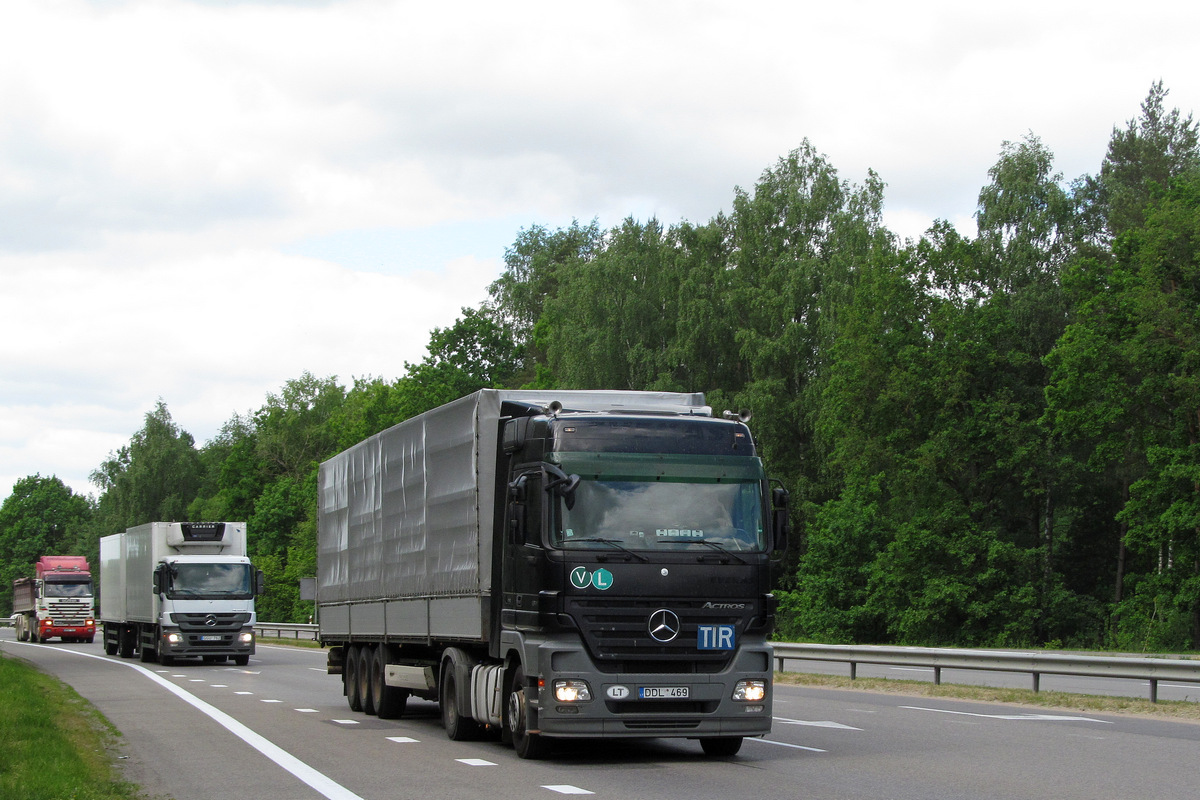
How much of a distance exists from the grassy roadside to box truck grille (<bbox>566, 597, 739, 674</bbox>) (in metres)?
3.87

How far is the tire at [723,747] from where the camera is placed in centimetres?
1327

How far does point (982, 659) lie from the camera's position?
22.2 metres

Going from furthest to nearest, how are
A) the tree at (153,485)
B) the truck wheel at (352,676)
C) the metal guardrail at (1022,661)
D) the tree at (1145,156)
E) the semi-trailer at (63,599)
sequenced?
1. the tree at (153,485)
2. the semi-trailer at (63,599)
3. the tree at (1145,156)
4. the truck wheel at (352,676)
5. the metal guardrail at (1022,661)

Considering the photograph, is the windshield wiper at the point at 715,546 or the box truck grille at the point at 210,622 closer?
the windshield wiper at the point at 715,546

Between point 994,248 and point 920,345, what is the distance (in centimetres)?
565

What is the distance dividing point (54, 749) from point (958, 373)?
39.0m

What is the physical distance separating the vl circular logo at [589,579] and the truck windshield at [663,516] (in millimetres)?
216

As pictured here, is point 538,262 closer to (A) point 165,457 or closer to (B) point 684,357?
(B) point 684,357

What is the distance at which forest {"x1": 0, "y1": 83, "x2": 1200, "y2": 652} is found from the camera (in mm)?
41375

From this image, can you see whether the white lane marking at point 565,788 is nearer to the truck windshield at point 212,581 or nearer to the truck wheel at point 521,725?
the truck wheel at point 521,725

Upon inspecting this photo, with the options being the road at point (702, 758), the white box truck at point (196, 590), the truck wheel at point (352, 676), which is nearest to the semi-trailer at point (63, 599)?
the white box truck at point (196, 590)

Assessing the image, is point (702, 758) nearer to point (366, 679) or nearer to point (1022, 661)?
point (366, 679)

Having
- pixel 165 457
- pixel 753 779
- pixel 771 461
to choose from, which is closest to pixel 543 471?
pixel 753 779

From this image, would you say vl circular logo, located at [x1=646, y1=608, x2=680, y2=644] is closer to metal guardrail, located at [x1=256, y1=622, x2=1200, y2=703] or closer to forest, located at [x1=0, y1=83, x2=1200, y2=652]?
metal guardrail, located at [x1=256, y1=622, x2=1200, y2=703]
